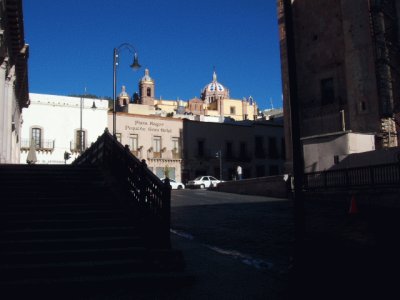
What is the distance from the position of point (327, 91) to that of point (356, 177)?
52.6ft

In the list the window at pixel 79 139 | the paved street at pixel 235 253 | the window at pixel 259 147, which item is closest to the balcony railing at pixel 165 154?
the window at pixel 79 139

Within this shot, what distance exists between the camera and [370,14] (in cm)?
3322

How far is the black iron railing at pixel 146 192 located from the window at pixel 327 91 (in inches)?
1090

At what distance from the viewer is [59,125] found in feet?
169

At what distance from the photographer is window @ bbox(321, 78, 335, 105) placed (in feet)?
119

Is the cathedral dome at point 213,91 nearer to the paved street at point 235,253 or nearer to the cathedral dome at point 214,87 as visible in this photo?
the cathedral dome at point 214,87

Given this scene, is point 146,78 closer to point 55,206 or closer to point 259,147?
point 259,147

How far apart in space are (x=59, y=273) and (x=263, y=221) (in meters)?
9.08

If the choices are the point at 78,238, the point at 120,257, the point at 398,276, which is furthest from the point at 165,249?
the point at 398,276

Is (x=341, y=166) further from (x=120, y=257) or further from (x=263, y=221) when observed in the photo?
(x=120, y=257)

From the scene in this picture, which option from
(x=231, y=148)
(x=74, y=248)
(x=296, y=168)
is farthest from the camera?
(x=231, y=148)

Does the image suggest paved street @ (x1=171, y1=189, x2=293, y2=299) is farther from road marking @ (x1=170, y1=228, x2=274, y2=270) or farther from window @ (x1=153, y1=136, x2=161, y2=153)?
window @ (x1=153, y1=136, x2=161, y2=153)

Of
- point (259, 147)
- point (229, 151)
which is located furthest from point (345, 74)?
point (259, 147)

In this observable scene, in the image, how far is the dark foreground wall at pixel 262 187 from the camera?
28100 mm
